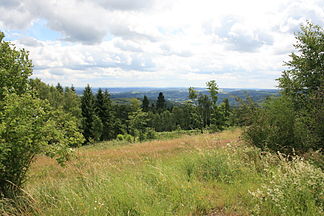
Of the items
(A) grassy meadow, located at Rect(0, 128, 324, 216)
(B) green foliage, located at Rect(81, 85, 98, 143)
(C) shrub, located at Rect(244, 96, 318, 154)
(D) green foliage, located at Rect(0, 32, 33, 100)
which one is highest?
(D) green foliage, located at Rect(0, 32, 33, 100)

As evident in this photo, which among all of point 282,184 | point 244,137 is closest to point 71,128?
point 282,184

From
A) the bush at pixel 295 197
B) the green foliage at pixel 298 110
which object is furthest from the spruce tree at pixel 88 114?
the bush at pixel 295 197

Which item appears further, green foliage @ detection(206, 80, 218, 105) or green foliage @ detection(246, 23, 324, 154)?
green foliage @ detection(206, 80, 218, 105)

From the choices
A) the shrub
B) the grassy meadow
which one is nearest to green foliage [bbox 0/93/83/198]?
the grassy meadow

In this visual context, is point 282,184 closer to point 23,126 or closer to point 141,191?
point 141,191

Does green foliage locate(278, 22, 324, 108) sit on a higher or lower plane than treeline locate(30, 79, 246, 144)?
higher

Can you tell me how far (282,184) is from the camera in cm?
410

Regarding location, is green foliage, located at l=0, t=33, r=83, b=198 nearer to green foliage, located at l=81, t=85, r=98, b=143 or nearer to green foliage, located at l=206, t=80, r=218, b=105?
green foliage, located at l=206, t=80, r=218, b=105

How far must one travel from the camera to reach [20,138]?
15.0ft

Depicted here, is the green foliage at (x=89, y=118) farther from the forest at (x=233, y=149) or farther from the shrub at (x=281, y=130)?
the shrub at (x=281, y=130)

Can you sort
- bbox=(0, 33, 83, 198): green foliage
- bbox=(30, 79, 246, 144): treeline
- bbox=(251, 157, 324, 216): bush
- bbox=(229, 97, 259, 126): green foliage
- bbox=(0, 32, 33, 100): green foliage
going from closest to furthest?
bbox=(251, 157, 324, 216): bush, bbox=(0, 33, 83, 198): green foliage, bbox=(0, 32, 33, 100): green foliage, bbox=(229, 97, 259, 126): green foliage, bbox=(30, 79, 246, 144): treeline

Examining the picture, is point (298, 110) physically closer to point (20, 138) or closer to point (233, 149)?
point (233, 149)

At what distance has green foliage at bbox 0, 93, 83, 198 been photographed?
4.55m

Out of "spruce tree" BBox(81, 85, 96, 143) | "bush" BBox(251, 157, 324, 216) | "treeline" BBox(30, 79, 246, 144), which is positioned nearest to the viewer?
"bush" BBox(251, 157, 324, 216)
